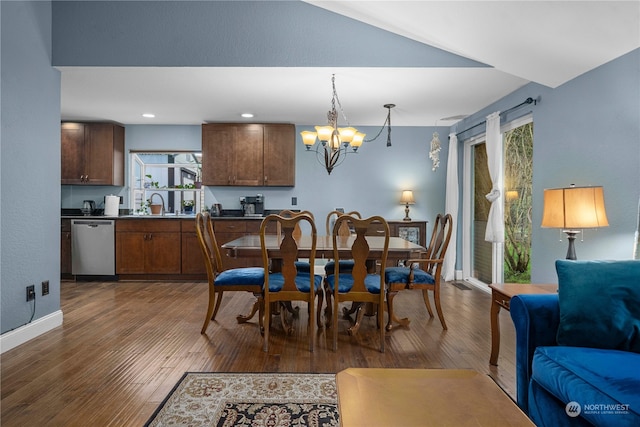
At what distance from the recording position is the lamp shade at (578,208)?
2.35 meters

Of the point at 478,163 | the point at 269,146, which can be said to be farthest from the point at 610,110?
the point at 269,146

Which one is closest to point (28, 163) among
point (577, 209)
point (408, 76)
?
point (408, 76)

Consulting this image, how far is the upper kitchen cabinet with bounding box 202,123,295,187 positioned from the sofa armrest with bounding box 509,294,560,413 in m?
4.20

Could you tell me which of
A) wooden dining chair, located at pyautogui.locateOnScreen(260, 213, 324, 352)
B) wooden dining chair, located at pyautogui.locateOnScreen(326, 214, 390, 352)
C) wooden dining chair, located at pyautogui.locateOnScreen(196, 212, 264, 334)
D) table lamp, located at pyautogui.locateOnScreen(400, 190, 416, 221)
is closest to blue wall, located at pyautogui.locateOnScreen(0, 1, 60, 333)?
wooden dining chair, located at pyautogui.locateOnScreen(196, 212, 264, 334)

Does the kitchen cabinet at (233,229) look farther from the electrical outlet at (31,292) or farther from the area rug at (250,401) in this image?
the area rug at (250,401)

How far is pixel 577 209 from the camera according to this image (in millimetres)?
2395

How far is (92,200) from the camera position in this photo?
5980mm

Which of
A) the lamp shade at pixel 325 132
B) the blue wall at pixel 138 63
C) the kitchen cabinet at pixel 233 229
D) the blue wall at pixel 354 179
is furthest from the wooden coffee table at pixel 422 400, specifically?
the blue wall at pixel 354 179

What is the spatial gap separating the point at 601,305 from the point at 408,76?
2.65m

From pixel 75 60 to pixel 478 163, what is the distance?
15.9 feet

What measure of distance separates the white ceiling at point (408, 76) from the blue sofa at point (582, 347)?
1.63m

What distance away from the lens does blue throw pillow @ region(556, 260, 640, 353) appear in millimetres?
1676

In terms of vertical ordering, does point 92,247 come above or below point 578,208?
below

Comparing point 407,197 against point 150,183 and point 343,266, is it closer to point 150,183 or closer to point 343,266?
point 343,266
